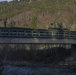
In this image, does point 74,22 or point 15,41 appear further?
point 74,22

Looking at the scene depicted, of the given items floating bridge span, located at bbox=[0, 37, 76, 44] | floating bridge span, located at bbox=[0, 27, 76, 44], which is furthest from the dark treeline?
floating bridge span, located at bbox=[0, 27, 76, 44]

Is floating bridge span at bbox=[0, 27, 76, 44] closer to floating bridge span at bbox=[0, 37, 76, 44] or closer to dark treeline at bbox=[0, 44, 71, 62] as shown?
floating bridge span at bbox=[0, 37, 76, 44]

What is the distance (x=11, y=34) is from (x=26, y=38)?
4.21 meters

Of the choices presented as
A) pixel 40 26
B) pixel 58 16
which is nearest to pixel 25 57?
pixel 40 26

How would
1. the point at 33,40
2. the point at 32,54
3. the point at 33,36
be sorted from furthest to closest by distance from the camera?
the point at 32,54, the point at 33,40, the point at 33,36

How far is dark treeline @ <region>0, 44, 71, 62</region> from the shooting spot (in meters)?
108

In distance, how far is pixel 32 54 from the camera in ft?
387

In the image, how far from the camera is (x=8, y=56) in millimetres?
118625

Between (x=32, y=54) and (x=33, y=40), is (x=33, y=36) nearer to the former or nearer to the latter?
(x=33, y=40)

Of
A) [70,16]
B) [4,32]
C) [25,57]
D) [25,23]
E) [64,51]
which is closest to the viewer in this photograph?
[4,32]

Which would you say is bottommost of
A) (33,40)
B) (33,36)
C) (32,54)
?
(32,54)

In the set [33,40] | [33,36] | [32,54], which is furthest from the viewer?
[32,54]

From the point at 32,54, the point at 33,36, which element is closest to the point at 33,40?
the point at 33,36

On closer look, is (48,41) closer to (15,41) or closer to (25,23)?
(15,41)
